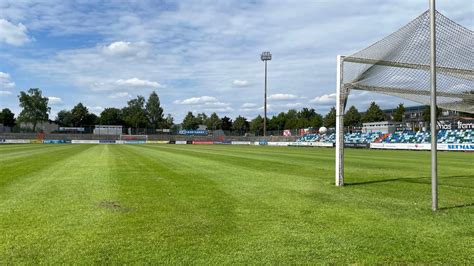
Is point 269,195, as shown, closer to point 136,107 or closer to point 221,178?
point 221,178

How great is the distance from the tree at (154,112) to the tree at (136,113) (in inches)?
91.9

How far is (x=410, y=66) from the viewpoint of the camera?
11609 mm

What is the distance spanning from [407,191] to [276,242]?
6808 millimetres

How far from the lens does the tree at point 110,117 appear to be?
160 metres

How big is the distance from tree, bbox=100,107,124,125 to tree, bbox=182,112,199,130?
25362 mm

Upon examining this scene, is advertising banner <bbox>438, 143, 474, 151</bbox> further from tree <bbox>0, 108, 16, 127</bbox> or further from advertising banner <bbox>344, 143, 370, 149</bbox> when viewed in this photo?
tree <bbox>0, 108, 16, 127</bbox>

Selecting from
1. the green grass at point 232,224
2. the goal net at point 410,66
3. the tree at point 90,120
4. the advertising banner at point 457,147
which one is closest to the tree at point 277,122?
the tree at point 90,120

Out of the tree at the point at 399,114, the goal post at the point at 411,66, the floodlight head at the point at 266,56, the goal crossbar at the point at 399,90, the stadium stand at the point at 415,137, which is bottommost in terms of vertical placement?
the stadium stand at the point at 415,137

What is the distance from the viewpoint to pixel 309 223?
23.1 ft

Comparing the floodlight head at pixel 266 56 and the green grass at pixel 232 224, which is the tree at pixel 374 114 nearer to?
the floodlight head at pixel 266 56

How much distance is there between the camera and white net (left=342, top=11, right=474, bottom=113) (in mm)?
10188

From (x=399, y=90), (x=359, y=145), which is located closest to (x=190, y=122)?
(x=359, y=145)

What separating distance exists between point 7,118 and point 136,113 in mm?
47065

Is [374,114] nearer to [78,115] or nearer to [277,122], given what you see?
[277,122]
